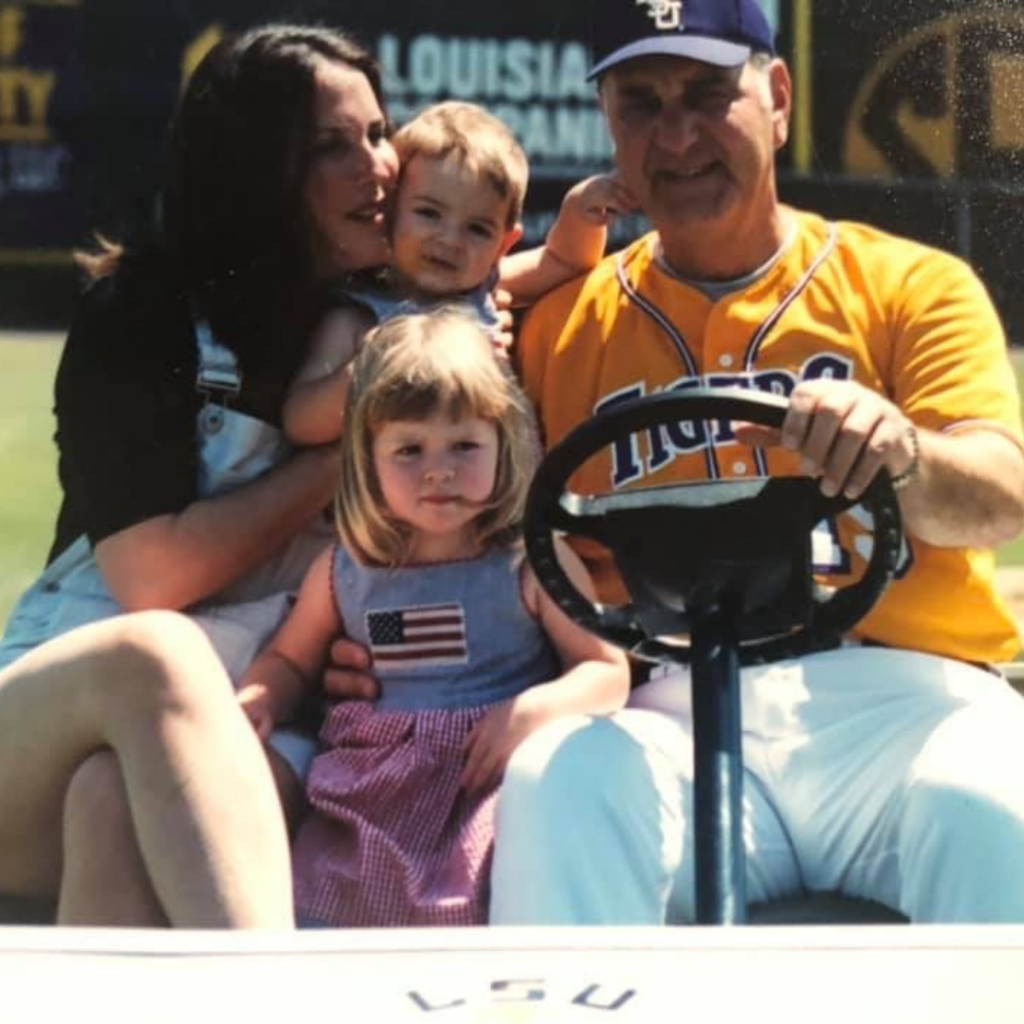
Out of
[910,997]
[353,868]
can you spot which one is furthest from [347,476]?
[910,997]

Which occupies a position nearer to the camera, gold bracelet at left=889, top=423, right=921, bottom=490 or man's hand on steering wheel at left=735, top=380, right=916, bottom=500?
man's hand on steering wheel at left=735, top=380, right=916, bottom=500

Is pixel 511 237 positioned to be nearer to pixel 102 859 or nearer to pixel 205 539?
pixel 205 539

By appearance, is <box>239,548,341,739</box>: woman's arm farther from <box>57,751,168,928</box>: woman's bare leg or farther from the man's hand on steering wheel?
the man's hand on steering wheel

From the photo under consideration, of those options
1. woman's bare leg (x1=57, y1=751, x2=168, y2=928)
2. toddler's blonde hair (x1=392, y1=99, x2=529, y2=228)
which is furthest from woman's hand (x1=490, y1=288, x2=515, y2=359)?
woman's bare leg (x1=57, y1=751, x2=168, y2=928)

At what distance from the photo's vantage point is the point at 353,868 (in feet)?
6.38

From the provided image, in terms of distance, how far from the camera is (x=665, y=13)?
2.12m

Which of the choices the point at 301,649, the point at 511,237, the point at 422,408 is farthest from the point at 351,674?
the point at 511,237

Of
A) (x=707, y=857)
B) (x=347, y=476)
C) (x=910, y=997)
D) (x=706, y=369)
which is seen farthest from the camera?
(x=706, y=369)

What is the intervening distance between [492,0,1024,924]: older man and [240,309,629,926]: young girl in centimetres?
9

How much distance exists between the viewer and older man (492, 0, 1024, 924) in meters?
1.83

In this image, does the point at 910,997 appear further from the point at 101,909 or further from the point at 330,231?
the point at 330,231

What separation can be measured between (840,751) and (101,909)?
721 millimetres

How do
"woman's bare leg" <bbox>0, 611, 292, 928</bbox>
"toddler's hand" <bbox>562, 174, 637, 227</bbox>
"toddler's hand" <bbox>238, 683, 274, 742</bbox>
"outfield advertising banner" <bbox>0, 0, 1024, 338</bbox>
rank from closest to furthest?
"woman's bare leg" <bbox>0, 611, 292, 928</bbox> < "outfield advertising banner" <bbox>0, 0, 1024, 338</bbox> < "toddler's hand" <bbox>238, 683, 274, 742</bbox> < "toddler's hand" <bbox>562, 174, 637, 227</bbox>

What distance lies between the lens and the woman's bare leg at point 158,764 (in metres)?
1.72
